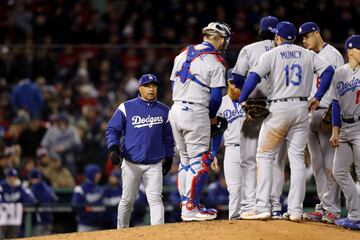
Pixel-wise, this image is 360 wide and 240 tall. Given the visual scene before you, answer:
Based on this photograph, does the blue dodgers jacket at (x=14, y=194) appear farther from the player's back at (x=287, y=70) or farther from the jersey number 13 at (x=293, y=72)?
the jersey number 13 at (x=293, y=72)

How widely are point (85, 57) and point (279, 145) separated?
8.71 meters

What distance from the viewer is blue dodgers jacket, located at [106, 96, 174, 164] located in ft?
40.2

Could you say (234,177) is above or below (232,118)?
below

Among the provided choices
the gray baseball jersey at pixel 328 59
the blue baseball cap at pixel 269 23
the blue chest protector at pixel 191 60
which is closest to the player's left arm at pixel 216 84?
the blue chest protector at pixel 191 60

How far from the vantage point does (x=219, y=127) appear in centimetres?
1197

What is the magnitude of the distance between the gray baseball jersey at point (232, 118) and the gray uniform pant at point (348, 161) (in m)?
1.37

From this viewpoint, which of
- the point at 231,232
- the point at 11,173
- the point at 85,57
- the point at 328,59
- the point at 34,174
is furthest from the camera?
the point at 85,57

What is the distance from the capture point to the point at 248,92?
36.8 ft

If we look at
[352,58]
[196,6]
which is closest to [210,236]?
[352,58]

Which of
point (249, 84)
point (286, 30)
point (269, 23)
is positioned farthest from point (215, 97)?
point (269, 23)

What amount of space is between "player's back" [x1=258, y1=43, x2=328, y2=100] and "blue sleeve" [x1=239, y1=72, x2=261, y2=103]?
5.2 inches

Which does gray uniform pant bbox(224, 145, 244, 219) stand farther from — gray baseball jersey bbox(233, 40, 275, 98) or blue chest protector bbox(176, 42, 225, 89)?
blue chest protector bbox(176, 42, 225, 89)

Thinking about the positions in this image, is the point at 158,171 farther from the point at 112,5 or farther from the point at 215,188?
the point at 112,5

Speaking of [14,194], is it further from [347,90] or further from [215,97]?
[347,90]
